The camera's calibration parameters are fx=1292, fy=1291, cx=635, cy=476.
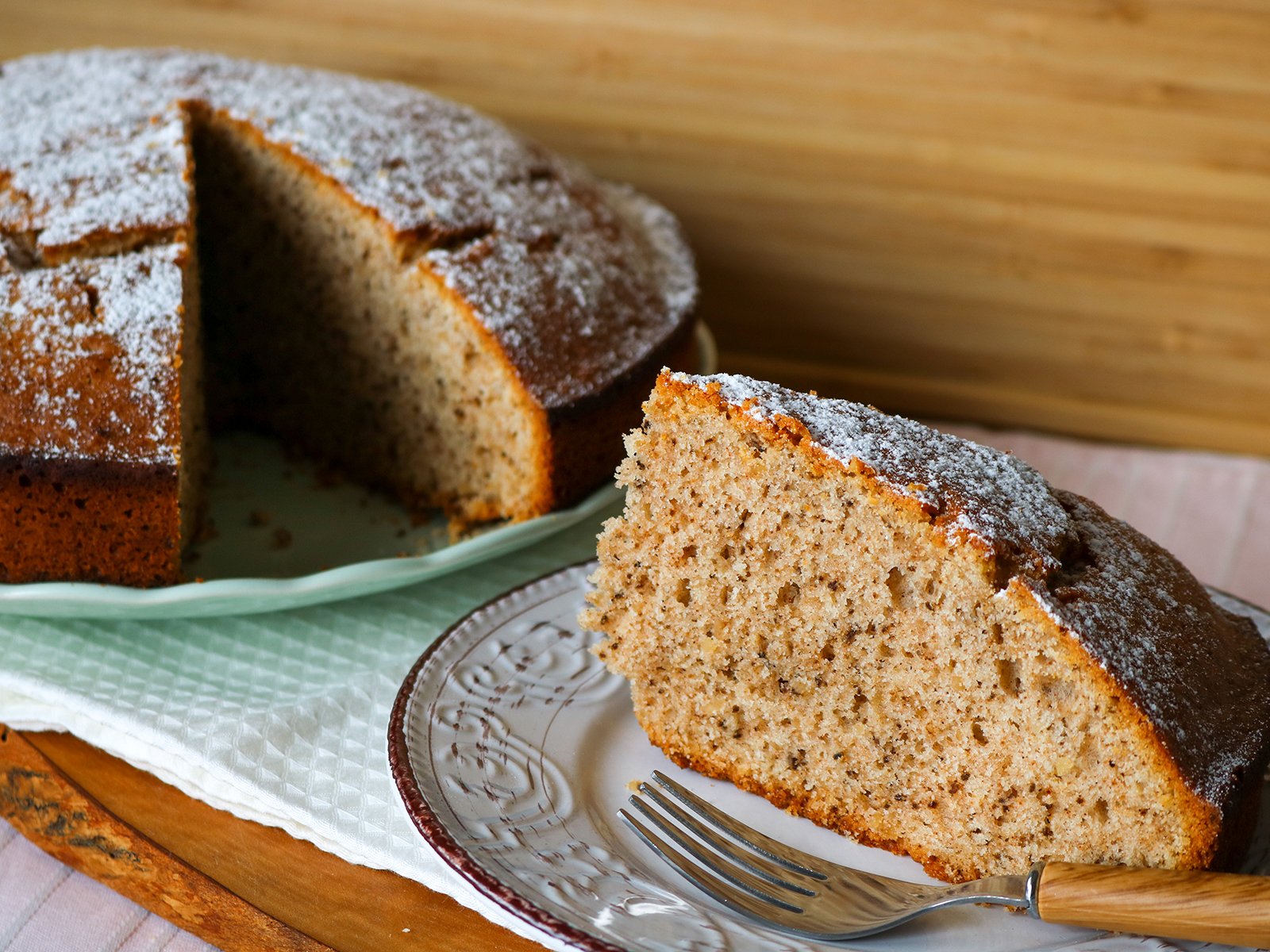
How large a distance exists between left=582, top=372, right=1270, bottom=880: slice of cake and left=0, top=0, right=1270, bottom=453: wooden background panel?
122 cm

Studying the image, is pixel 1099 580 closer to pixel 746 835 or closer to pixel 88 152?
pixel 746 835

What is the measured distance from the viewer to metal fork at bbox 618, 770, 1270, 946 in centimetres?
126

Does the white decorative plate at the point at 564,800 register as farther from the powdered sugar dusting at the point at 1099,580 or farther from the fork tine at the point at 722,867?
the powdered sugar dusting at the point at 1099,580

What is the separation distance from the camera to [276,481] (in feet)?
8.21

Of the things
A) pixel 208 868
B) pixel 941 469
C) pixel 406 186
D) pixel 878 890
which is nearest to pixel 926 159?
pixel 406 186

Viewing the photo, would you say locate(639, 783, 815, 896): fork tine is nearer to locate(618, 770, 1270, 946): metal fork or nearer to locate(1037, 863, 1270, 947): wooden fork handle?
locate(618, 770, 1270, 946): metal fork

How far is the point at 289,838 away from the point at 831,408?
0.84 metres

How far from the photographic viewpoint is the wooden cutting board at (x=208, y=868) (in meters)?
1.44

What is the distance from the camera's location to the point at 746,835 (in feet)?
4.88

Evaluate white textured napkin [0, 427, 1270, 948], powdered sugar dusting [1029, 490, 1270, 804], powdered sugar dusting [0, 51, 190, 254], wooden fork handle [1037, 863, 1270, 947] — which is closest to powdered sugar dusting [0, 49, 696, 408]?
powdered sugar dusting [0, 51, 190, 254]

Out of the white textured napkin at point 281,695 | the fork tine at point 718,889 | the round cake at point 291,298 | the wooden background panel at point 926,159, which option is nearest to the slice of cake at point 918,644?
the fork tine at point 718,889

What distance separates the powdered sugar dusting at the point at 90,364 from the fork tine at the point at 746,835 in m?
0.92

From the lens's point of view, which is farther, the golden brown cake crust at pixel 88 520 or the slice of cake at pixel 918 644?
the golden brown cake crust at pixel 88 520

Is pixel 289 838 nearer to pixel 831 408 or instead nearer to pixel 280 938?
pixel 280 938
